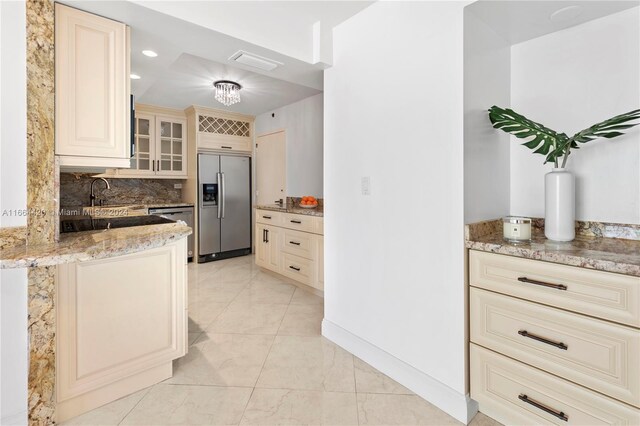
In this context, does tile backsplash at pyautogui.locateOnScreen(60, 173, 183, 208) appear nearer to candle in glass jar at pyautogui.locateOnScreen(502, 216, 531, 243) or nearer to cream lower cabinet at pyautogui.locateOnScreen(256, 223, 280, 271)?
cream lower cabinet at pyautogui.locateOnScreen(256, 223, 280, 271)

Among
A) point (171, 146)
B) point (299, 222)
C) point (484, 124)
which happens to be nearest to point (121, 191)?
point (171, 146)

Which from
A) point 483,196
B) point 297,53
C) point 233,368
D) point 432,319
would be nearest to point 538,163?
point 483,196

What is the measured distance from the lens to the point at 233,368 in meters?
2.05

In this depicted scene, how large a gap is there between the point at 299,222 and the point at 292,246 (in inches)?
13.1

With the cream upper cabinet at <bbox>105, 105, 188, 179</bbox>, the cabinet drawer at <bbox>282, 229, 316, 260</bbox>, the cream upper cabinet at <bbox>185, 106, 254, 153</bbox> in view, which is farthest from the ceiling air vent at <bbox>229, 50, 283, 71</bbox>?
the cream upper cabinet at <bbox>105, 105, 188, 179</bbox>

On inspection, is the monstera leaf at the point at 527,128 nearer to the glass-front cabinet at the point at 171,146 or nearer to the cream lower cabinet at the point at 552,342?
the cream lower cabinet at the point at 552,342

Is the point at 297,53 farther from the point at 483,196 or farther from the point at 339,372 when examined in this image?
the point at 339,372

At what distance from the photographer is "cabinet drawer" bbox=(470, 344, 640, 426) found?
4.05ft

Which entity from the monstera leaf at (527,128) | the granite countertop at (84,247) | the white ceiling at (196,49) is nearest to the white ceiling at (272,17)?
the white ceiling at (196,49)

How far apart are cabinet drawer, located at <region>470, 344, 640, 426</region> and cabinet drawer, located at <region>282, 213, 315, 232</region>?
2.17m

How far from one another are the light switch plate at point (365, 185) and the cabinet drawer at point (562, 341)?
88 cm

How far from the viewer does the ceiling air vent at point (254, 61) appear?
218 cm

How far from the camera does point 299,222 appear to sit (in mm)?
3652

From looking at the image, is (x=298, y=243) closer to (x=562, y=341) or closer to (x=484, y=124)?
(x=484, y=124)
